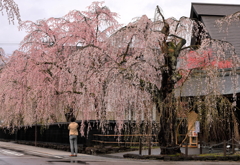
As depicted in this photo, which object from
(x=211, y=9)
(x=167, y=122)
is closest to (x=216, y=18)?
(x=211, y=9)

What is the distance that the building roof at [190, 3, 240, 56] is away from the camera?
24.6 meters

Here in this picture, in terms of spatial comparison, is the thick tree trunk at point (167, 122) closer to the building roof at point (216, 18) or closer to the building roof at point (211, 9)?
the building roof at point (216, 18)

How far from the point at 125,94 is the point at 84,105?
9.71 feet

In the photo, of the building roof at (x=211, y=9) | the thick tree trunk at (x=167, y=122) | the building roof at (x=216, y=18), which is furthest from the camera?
the building roof at (x=211, y=9)

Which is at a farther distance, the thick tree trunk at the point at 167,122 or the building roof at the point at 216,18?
the building roof at the point at 216,18

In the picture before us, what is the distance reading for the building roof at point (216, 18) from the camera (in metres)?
24.6

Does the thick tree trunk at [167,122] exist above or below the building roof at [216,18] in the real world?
below

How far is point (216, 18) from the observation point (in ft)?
86.7

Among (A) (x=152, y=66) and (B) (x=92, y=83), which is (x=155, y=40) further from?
(B) (x=92, y=83)

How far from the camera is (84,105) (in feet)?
53.8

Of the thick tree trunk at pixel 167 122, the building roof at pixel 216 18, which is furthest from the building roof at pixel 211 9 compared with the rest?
the thick tree trunk at pixel 167 122

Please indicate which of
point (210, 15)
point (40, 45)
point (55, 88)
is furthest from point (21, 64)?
point (210, 15)

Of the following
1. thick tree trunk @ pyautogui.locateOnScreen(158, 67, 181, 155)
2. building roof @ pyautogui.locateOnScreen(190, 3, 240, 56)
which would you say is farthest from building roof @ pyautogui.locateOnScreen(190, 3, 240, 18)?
thick tree trunk @ pyautogui.locateOnScreen(158, 67, 181, 155)

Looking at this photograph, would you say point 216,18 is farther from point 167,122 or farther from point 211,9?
point 167,122
